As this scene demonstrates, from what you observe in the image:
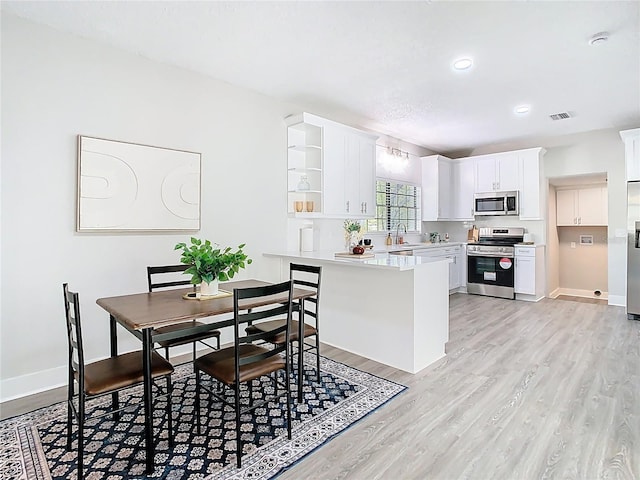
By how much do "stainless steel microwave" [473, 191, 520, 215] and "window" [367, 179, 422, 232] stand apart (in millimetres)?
1062

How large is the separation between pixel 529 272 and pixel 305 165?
13.6 ft

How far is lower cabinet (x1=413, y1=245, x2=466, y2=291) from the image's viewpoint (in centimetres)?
629

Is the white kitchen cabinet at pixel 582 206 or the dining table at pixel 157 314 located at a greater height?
the white kitchen cabinet at pixel 582 206

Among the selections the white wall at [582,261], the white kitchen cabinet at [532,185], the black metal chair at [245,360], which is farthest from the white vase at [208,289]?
the white wall at [582,261]

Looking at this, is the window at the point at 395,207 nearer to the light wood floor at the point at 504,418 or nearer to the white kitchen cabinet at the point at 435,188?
the white kitchen cabinet at the point at 435,188

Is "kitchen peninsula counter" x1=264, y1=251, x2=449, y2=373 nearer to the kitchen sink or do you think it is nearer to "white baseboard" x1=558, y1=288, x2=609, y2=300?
the kitchen sink

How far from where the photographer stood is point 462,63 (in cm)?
338

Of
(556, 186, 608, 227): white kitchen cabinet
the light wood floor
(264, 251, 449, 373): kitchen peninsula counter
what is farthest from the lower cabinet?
(264, 251, 449, 373): kitchen peninsula counter

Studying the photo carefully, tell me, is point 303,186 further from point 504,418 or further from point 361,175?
point 504,418

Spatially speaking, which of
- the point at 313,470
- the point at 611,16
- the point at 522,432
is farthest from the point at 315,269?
the point at 611,16

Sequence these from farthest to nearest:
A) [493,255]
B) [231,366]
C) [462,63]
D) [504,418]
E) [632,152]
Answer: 1. [493,255]
2. [632,152]
3. [462,63]
4. [504,418]
5. [231,366]

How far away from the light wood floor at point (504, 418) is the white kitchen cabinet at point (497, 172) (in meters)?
3.13

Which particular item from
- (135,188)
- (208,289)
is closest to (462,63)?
(208,289)

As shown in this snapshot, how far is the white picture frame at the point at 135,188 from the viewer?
9.71ft
